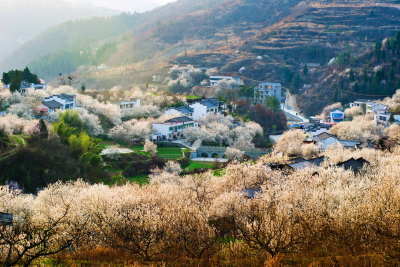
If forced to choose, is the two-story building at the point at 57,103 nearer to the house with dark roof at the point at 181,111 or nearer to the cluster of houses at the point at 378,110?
the house with dark roof at the point at 181,111

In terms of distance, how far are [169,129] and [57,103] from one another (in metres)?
17.6

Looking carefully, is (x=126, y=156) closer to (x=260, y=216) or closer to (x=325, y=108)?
(x=260, y=216)

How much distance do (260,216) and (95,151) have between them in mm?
26174

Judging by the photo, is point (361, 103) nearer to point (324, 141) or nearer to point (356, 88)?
point (356, 88)

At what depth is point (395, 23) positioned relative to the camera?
118750mm

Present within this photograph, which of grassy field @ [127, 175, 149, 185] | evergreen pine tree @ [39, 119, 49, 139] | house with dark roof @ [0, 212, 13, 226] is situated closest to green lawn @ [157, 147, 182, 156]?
grassy field @ [127, 175, 149, 185]

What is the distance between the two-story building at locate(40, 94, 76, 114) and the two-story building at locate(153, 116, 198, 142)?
46.0 feet

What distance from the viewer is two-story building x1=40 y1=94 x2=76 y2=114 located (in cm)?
5297

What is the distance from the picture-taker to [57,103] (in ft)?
179

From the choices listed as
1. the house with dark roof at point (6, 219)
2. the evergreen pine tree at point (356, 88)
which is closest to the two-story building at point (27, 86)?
the house with dark roof at point (6, 219)

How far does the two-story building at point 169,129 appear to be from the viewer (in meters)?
56.5

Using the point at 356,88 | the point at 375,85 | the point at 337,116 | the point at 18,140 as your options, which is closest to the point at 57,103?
the point at 18,140

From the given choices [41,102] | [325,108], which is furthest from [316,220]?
[325,108]

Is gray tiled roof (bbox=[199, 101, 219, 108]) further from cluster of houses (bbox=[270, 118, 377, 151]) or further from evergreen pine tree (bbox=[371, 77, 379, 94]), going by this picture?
evergreen pine tree (bbox=[371, 77, 379, 94])
